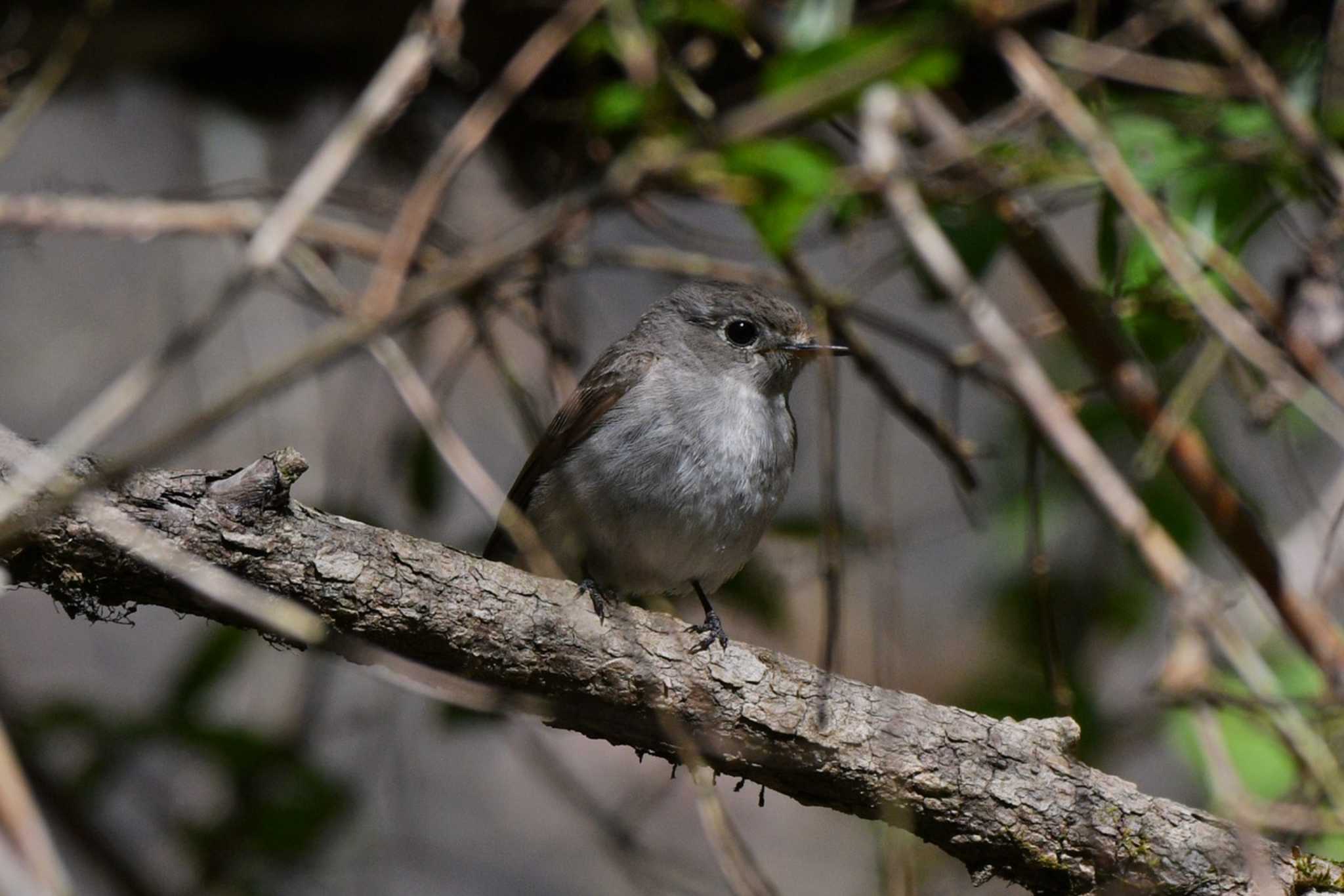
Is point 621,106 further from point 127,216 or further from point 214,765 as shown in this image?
point 214,765

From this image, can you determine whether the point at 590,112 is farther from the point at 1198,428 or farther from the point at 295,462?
the point at 1198,428

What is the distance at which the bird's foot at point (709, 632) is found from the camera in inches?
113

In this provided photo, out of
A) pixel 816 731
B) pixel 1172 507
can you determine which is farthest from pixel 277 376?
pixel 1172 507

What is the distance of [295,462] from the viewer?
235cm

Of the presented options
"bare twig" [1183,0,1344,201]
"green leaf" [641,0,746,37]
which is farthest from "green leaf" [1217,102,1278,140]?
"green leaf" [641,0,746,37]

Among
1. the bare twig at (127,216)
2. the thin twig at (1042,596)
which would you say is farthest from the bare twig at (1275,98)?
the bare twig at (127,216)

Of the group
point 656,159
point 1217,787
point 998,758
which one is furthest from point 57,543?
point 1217,787

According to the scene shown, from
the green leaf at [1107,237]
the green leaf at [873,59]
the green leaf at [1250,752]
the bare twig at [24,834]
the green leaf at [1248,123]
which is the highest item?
the green leaf at [1248,123]

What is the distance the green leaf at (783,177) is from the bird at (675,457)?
32.1 inches

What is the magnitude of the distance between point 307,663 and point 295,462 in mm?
3068

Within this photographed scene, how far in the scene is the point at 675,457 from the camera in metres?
3.72

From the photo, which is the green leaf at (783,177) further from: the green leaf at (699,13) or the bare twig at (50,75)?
the bare twig at (50,75)

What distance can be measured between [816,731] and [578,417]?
4.93 feet

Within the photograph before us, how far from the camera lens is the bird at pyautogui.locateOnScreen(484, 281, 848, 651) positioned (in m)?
3.70
